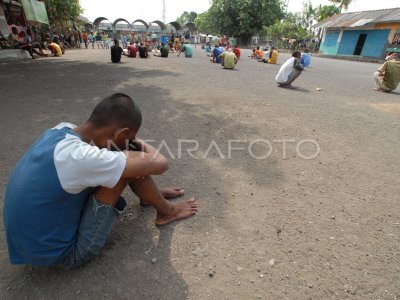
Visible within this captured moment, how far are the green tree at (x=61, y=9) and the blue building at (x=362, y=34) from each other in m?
26.2

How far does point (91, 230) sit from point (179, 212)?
2.93 ft

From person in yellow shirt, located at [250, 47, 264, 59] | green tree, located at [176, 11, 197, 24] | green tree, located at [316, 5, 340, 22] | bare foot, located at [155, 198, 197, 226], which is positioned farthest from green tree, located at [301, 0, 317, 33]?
green tree, located at [176, 11, 197, 24]

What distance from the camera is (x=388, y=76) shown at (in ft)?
29.3

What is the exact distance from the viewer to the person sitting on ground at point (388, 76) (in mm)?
Result: 8797

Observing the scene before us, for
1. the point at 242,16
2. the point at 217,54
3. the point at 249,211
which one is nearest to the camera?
the point at 249,211

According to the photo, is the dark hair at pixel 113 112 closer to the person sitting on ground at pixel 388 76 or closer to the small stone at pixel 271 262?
the small stone at pixel 271 262

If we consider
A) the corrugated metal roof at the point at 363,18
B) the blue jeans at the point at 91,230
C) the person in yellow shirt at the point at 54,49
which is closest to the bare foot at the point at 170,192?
the blue jeans at the point at 91,230

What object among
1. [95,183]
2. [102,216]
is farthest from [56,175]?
[102,216]

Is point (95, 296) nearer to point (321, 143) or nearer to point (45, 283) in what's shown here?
point (45, 283)

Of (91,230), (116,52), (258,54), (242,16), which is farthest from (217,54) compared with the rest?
(242,16)

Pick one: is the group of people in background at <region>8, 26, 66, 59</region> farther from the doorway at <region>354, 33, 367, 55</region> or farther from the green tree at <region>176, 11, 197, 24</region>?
the green tree at <region>176, 11, 197, 24</region>

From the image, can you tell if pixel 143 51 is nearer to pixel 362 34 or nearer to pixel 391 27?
pixel 391 27

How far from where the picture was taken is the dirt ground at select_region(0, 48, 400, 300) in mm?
1803

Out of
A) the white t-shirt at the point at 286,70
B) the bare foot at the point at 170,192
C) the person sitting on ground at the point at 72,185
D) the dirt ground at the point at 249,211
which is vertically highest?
the person sitting on ground at the point at 72,185
